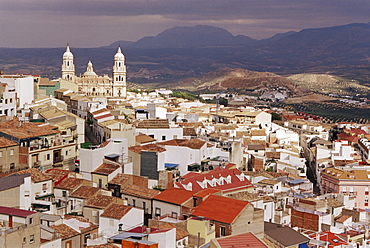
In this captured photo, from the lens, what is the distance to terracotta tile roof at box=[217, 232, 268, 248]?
53.9 feet

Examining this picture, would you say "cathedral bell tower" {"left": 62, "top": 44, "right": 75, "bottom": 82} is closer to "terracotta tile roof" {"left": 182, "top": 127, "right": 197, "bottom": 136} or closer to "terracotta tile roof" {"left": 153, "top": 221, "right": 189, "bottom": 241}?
"terracotta tile roof" {"left": 182, "top": 127, "right": 197, "bottom": 136}

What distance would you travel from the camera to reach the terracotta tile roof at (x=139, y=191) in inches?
912

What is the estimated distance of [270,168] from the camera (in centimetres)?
3616

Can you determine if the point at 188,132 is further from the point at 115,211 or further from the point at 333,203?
the point at 115,211

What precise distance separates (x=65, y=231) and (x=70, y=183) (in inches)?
199

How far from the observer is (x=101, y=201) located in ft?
71.1

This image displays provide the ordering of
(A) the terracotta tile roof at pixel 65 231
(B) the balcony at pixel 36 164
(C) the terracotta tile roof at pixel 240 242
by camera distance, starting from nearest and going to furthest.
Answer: (C) the terracotta tile roof at pixel 240 242 < (A) the terracotta tile roof at pixel 65 231 < (B) the balcony at pixel 36 164

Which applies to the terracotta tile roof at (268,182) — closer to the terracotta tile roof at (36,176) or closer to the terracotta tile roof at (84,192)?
the terracotta tile roof at (84,192)

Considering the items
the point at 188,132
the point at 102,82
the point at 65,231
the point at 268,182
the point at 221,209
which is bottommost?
the point at 268,182

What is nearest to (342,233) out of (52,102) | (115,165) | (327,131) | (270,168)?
(115,165)

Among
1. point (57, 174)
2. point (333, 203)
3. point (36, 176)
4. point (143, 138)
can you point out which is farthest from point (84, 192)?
point (333, 203)

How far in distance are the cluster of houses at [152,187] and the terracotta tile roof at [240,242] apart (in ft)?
0.11

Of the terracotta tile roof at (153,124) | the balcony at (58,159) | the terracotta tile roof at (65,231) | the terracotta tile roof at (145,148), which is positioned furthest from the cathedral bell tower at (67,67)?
the terracotta tile roof at (65,231)

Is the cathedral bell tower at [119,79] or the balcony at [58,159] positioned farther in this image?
the cathedral bell tower at [119,79]
